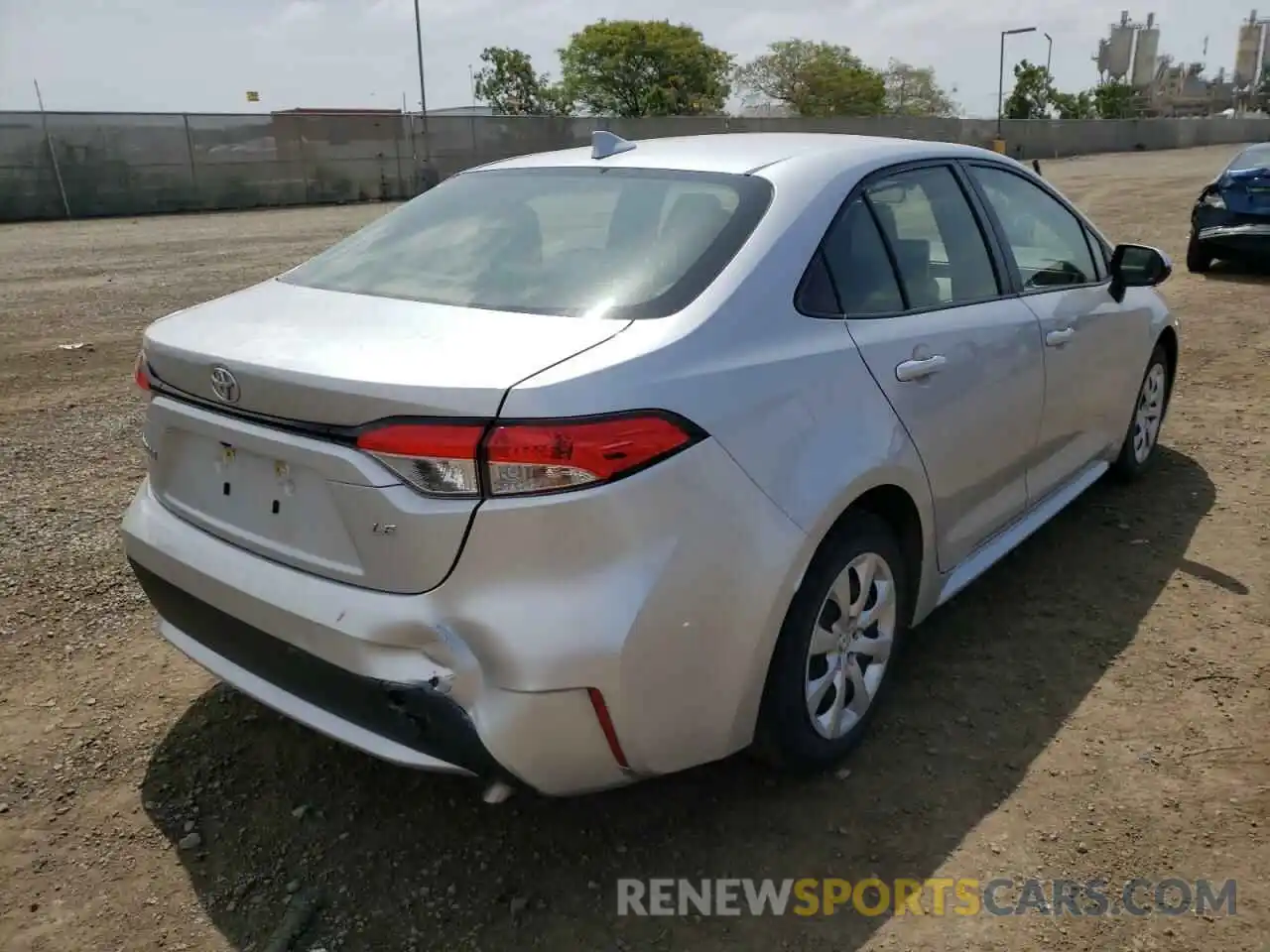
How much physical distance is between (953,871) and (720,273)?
61.0 inches

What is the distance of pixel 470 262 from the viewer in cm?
278

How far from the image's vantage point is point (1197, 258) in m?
11.3

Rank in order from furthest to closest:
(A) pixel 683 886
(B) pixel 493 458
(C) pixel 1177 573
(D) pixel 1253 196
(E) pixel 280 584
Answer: (D) pixel 1253 196
(C) pixel 1177 573
(A) pixel 683 886
(E) pixel 280 584
(B) pixel 493 458

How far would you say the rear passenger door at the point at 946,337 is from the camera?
280 centimetres

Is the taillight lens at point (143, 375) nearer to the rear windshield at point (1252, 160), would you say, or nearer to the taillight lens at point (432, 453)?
the taillight lens at point (432, 453)

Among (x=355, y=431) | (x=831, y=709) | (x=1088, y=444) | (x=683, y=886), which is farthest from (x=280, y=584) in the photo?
(x=1088, y=444)

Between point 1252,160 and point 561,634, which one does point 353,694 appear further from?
point 1252,160

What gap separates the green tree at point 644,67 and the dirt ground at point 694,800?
69.3m

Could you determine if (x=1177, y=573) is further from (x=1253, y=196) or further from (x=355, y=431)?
(x=1253, y=196)

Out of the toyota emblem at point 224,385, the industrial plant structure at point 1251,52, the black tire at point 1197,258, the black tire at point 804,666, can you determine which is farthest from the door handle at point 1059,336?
the industrial plant structure at point 1251,52

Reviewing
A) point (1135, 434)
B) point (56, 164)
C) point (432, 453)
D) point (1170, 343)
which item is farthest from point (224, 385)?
point (56, 164)

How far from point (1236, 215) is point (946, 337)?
9.70 m

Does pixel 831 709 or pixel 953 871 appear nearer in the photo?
pixel 953 871

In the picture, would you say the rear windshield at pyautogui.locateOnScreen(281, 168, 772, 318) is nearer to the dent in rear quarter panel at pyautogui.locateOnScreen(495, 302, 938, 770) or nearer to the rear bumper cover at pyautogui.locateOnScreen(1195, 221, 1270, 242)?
the dent in rear quarter panel at pyautogui.locateOnScreen(495, 302, 938, 770)
